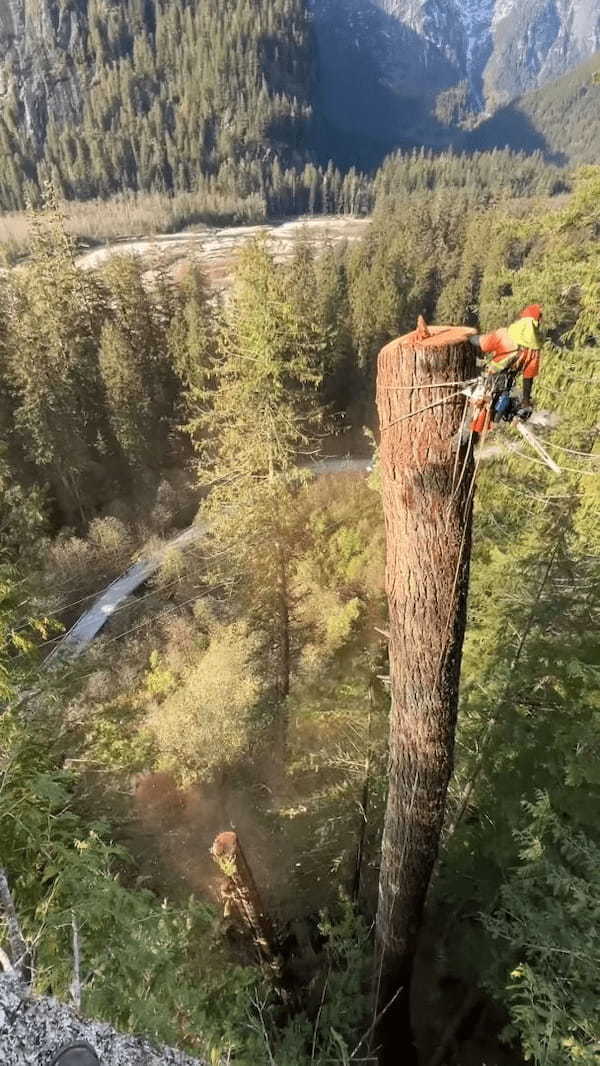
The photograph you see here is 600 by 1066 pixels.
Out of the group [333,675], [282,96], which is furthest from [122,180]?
[333,675]

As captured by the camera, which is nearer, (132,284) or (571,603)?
(571,603)

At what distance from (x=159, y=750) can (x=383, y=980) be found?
22.8 ft

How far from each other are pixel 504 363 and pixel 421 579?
125cm

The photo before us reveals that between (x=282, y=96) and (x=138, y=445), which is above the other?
(x=282, y=96)

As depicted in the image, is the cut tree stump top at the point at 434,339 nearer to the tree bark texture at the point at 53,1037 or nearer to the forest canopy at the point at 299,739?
the tree bark texture at the point at 53,1037

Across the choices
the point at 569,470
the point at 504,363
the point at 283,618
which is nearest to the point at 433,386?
the point at 504,363

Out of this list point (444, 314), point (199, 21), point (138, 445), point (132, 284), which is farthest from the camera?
point (199, 21)

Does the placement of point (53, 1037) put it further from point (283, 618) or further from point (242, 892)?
point (283, 618)

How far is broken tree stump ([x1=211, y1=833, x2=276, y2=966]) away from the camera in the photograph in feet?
20.9

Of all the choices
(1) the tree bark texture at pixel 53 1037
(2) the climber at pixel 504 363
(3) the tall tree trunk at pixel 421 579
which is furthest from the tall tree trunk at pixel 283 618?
(1) the tree bark texture at pixel 53 1037

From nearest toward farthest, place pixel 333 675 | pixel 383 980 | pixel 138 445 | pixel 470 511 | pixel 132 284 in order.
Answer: pixel 470 511
pixel 383 980
pixel 333 675
pixel 138 445
pixel 132 284

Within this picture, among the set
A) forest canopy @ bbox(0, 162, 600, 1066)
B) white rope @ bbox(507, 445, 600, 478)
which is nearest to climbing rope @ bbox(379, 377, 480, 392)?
white rope @ bbox(507, 445, 600, 478)

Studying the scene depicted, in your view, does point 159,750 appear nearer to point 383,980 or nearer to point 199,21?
point 383,980

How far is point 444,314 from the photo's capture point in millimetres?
38219
